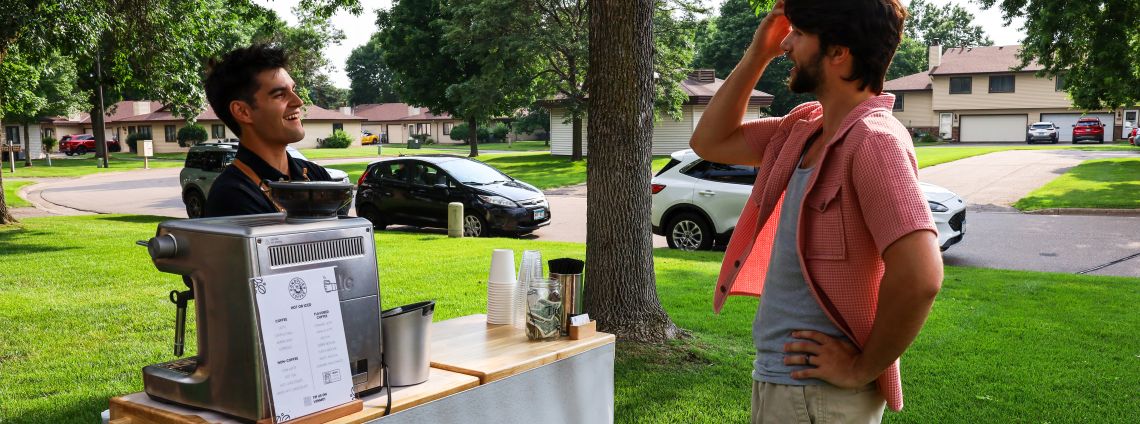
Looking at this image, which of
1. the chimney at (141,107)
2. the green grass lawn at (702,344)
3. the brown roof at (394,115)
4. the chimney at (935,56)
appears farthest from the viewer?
the brown roof at (394,115)

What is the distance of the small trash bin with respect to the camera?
228 cm

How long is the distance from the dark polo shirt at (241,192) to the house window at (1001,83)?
189 feet

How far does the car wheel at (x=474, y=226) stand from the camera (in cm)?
1339

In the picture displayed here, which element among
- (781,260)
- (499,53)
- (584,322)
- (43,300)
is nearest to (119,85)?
(43,300)

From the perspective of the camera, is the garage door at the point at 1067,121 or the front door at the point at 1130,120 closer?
the front door at the point at 1130,120

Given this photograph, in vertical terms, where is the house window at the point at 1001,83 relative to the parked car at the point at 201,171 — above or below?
above

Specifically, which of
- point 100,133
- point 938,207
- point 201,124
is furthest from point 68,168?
point 938,207

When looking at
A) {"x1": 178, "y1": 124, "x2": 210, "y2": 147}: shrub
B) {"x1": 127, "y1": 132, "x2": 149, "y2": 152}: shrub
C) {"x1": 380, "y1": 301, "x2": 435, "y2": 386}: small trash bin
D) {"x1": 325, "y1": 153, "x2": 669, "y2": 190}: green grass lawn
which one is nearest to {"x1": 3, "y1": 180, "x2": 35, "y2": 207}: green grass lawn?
{"x1": 325, "y1": 153, "x2": 669, "y2": 190}: green grass lawn

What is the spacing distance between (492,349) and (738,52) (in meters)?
56.2

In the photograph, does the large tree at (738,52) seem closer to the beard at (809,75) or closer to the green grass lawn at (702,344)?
the green grass lawn at (702,344)

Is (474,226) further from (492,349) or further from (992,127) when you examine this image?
(992,127)

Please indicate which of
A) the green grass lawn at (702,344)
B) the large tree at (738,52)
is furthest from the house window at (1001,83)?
the green grass lawn at (702,344)

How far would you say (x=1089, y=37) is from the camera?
17703mm

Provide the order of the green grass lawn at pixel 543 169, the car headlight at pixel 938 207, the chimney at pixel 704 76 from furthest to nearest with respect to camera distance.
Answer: the chimney at pixel 704 76 → the green grass lawn at pixel 543 169 → the car headlight at pixel 938 207
